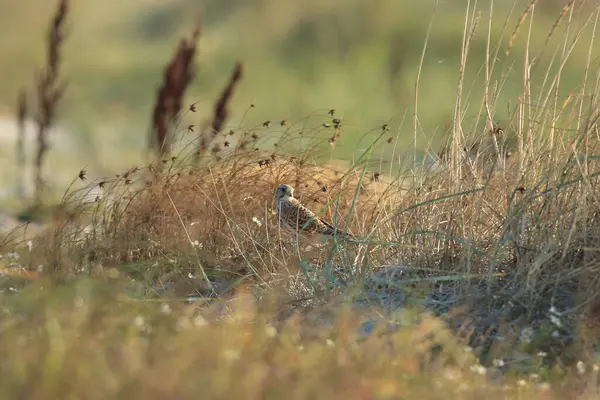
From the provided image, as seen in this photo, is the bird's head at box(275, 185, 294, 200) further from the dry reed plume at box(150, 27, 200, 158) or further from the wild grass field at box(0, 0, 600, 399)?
the dry reed plume at box(150, 27, 200, 158)

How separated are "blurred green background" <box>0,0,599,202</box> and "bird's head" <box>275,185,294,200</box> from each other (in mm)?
5080

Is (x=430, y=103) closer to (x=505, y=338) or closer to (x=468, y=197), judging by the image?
(x=468, y=197)

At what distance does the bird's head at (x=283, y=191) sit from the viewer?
14.9 ft

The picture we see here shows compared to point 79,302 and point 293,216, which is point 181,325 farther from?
point 293,216

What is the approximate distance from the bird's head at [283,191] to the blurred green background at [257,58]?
508 centimetres

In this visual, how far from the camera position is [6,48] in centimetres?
2131

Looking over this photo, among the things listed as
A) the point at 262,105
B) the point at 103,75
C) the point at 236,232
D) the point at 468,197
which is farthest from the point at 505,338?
the point at 103,75

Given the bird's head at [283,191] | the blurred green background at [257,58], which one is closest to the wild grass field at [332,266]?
the bird's head at [283,191]

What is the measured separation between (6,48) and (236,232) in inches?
712

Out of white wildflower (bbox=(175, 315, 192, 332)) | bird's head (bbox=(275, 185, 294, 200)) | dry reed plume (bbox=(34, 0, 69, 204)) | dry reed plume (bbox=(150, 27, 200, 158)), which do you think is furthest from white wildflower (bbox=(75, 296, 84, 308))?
dry reed plume (bbox=(34, 0, 69, 204))

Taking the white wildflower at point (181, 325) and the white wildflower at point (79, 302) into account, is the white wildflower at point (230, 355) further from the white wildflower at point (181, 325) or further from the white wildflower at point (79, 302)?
the white wildflower at point (79, 302)

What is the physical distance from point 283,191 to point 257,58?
1509cm

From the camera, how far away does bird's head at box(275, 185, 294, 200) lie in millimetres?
4535

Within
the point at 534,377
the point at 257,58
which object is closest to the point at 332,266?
the point at 534,377
